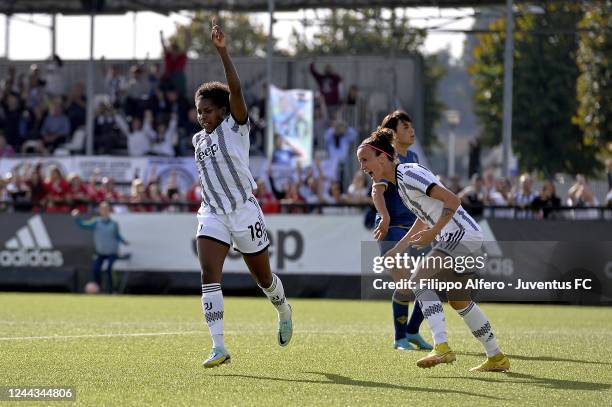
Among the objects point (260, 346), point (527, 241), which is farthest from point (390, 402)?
point (527, 241)

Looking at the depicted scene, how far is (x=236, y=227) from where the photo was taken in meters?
10.2

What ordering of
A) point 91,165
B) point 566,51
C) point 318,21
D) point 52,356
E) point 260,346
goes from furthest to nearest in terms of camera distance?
1. point 566,51
2. point 318,21
3. point 91,165
4. point 260,346
5. point 52,356

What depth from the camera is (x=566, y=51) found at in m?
45.2

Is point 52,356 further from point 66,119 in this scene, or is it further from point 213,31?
point 66,119

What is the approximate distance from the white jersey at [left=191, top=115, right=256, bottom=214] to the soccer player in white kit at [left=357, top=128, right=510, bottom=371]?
1.24 meters

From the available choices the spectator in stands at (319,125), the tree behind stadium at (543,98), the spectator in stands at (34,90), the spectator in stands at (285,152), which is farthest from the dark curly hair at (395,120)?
the tree behind stadium at (543,98)

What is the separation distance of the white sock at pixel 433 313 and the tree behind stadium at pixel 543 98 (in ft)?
110

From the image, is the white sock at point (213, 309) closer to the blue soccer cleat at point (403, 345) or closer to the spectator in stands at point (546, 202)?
the blue soccer cleat at point (403, 345)

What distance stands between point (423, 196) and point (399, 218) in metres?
2.46

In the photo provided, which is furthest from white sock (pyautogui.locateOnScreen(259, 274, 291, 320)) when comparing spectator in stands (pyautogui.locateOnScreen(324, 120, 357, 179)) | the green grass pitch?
spectator in stands (pyautogui.locateOnScreen(324, 120, 357, 179))

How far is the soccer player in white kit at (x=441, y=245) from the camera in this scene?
9586 millimetres

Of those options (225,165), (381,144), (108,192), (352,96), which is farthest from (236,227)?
(352,96)

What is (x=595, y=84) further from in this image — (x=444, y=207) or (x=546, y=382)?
(x=546, y=382)

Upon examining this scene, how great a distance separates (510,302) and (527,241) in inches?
60.3
